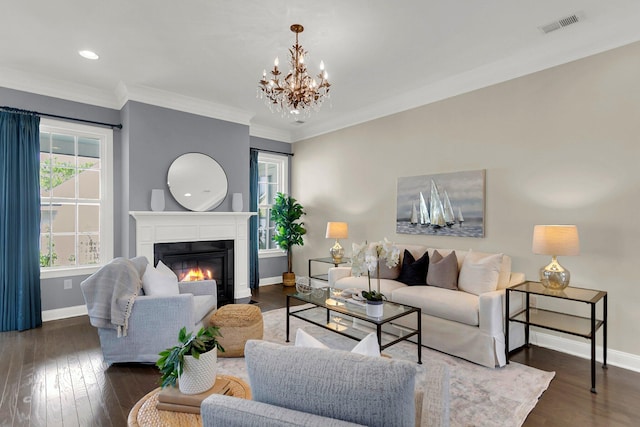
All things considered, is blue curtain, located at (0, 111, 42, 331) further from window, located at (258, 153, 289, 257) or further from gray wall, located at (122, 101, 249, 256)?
window, located at (258, 153, 289, 257)

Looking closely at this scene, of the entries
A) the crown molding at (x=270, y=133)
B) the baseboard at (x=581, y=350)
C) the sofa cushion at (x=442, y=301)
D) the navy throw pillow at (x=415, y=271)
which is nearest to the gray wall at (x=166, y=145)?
the crown molding at (x=270, y=133)

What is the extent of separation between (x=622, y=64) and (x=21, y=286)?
6.57 meters

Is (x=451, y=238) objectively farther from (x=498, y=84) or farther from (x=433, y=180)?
(x=498, y=84)

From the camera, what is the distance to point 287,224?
6.09 meters

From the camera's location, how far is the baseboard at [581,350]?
2.91 metres

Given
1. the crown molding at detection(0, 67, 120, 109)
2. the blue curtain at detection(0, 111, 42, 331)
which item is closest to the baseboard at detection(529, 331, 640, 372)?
the blue curtain at detection(0, 111, 42, 331)

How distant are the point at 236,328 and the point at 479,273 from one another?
8.10ft

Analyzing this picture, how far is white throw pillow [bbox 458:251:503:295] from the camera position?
3.37 metres

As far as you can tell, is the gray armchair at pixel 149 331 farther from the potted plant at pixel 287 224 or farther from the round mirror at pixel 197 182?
→ the potted plant at pixel 287 224

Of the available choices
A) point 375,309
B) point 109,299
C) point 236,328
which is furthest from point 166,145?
point 375,309

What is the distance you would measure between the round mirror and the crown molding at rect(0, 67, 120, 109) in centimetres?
121

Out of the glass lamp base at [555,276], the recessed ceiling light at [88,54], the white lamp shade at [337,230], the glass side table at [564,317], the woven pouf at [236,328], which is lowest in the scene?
the woven pouf at [236,328]

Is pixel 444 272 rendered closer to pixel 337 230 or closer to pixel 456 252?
pixel 456 252

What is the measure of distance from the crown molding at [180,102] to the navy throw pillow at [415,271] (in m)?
3.38
